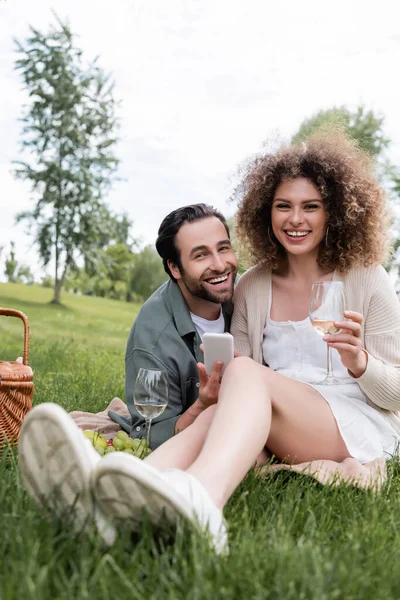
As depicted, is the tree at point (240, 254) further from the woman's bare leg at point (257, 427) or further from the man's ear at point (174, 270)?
the woman's bare leg at point (257, 427)

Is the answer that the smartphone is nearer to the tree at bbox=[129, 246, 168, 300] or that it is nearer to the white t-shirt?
the white t-shirt

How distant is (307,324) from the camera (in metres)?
3.82

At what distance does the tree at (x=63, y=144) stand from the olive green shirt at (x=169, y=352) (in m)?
23.0

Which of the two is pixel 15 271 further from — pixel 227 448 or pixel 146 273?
pixel 227 448

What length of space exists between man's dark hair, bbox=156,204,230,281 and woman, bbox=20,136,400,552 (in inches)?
8.3

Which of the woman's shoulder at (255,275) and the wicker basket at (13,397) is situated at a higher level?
the woman's shoulder at (255,275)

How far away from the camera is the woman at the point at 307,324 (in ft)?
9.45

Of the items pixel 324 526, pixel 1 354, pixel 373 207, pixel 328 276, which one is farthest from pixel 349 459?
pixel 1 354

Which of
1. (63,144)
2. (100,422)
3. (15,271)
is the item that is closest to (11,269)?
(15,271)

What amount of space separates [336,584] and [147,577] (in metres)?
0.53

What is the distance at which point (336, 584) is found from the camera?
6.33 feet

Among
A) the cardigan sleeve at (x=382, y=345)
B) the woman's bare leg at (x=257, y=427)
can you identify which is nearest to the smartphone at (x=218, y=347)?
the woman's bare leg at (x=257, y=427)

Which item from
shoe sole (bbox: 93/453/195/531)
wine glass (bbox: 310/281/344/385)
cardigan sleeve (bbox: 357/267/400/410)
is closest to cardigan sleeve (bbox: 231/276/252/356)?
cardigan sleeve (bbox: 357/267/400/410)

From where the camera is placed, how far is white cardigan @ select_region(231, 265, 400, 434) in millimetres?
3479
